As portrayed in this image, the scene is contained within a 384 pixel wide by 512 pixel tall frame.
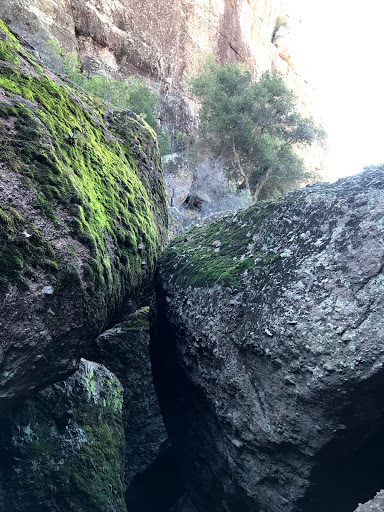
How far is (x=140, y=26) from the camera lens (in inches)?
1153

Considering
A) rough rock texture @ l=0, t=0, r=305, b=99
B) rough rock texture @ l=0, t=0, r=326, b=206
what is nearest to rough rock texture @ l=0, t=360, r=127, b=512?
rough rock texture @ l=0, t=0, r=326, b=206

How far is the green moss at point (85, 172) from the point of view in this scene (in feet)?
12.0

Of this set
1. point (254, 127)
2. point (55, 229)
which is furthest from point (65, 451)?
point (254, 127)

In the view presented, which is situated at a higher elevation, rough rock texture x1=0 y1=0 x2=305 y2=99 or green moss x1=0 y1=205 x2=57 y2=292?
rough rock texture x1=0 y1=0 x2=305 y2=99

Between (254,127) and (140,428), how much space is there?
2186cm

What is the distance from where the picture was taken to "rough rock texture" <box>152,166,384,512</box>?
3488 millimetres

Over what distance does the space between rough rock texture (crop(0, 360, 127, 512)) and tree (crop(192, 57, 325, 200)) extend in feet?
69.6

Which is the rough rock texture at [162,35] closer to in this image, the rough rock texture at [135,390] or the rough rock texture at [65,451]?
the rough rock texture at [135,390]

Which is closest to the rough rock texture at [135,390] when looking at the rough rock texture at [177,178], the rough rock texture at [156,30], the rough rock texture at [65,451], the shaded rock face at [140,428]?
the shaded rock face at [140,428]

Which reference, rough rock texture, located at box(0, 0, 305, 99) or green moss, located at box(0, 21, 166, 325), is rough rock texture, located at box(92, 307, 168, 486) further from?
rough rock texture, located at box(0, 0, 305, 99)

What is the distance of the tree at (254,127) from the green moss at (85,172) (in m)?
19.9

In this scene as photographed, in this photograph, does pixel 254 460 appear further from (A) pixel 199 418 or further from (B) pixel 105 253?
(B) pixel 105 253

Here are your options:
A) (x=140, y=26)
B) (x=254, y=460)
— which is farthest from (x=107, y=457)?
(x=140, y=26)

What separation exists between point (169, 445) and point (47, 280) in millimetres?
3808
